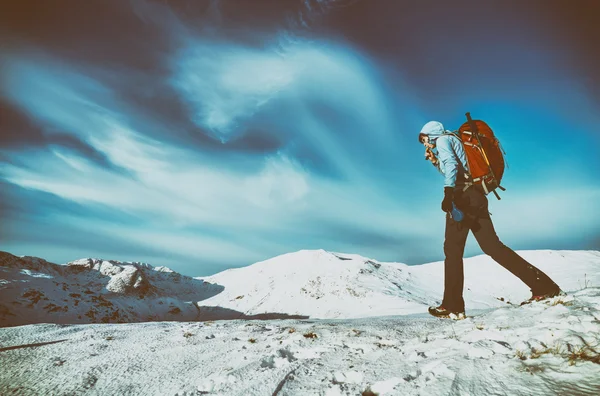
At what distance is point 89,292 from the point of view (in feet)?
70.3

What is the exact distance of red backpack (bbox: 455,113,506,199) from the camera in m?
4.26

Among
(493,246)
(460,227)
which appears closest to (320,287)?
(460,227)

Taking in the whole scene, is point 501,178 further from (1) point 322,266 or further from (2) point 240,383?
(1) point 322,266

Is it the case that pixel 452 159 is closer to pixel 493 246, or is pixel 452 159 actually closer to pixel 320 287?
pixel 493 246

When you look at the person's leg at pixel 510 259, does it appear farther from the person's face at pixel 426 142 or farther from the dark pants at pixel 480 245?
the person's face at pixel 426 142

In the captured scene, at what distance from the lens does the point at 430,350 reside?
2.68 meters

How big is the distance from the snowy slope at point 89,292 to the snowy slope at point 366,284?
4.48 m

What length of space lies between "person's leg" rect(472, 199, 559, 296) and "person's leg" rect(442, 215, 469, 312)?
0.24 metres

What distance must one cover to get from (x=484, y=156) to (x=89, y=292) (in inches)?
1013

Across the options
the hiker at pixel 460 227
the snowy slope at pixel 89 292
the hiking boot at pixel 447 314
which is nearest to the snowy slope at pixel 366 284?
the snowy slope at pixel 89 292

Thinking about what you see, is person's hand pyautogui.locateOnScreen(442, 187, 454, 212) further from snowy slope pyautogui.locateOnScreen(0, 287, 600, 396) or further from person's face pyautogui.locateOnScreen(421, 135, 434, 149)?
snowy slope pyautogui.locateOnScreen(0, 287, 600, 396)

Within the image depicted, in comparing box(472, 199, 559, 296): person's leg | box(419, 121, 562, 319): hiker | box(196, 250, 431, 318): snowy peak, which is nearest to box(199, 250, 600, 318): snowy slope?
box(196, 250, 431, 318): snowy peak

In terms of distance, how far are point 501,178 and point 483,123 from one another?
859 mm

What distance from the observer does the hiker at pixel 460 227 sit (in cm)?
407
